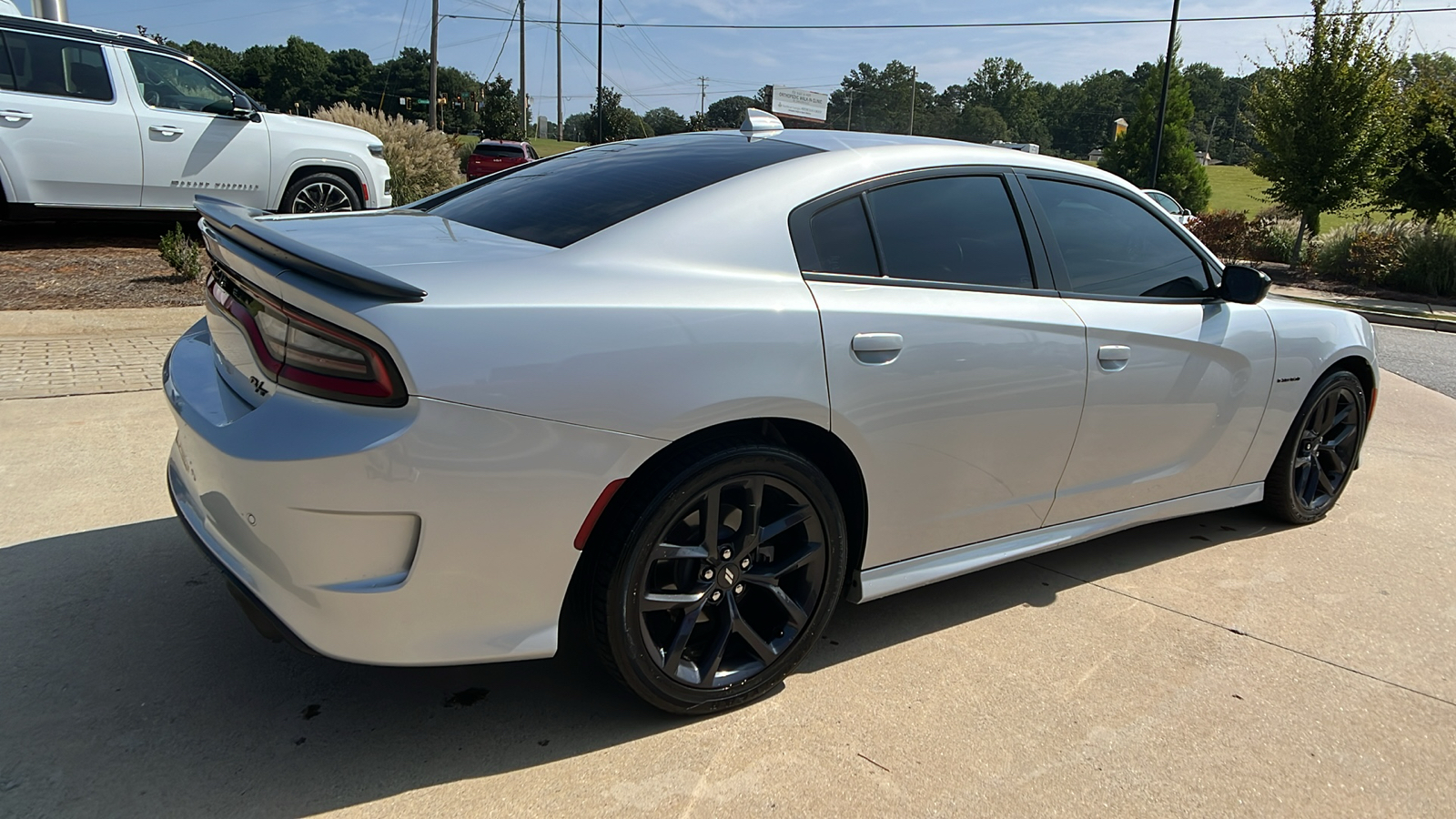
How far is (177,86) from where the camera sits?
28.5ft

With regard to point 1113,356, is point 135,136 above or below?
above

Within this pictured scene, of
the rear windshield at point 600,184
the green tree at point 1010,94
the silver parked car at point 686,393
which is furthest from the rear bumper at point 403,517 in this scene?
the green tree at point 1010,94

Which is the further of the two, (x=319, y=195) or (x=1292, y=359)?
(x=319, y=195)

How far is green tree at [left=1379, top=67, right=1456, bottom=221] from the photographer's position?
17.9 meters

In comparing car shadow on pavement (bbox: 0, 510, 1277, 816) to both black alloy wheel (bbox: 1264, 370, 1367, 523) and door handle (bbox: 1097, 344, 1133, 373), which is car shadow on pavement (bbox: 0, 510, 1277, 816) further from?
black alloy wheel (bbox: 1264, 370, 1367, 523)

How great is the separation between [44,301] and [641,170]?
6.62m

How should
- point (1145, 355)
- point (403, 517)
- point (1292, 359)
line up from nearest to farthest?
point (403, 517)
point (1145, 355)
point (1292, 359)

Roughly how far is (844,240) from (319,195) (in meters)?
8.09

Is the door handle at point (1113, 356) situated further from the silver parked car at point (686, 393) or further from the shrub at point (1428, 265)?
the shrub at point (1428, 265)

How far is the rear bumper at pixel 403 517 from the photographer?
2.08 m

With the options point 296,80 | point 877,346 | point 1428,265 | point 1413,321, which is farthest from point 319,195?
point 296,80

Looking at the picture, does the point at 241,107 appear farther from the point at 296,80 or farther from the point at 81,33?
the point at 296,80

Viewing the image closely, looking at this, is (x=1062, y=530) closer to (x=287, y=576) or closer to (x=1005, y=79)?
(x=287, y=576)

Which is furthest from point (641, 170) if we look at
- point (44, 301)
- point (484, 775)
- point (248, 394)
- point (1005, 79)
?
point (1005, 79)
